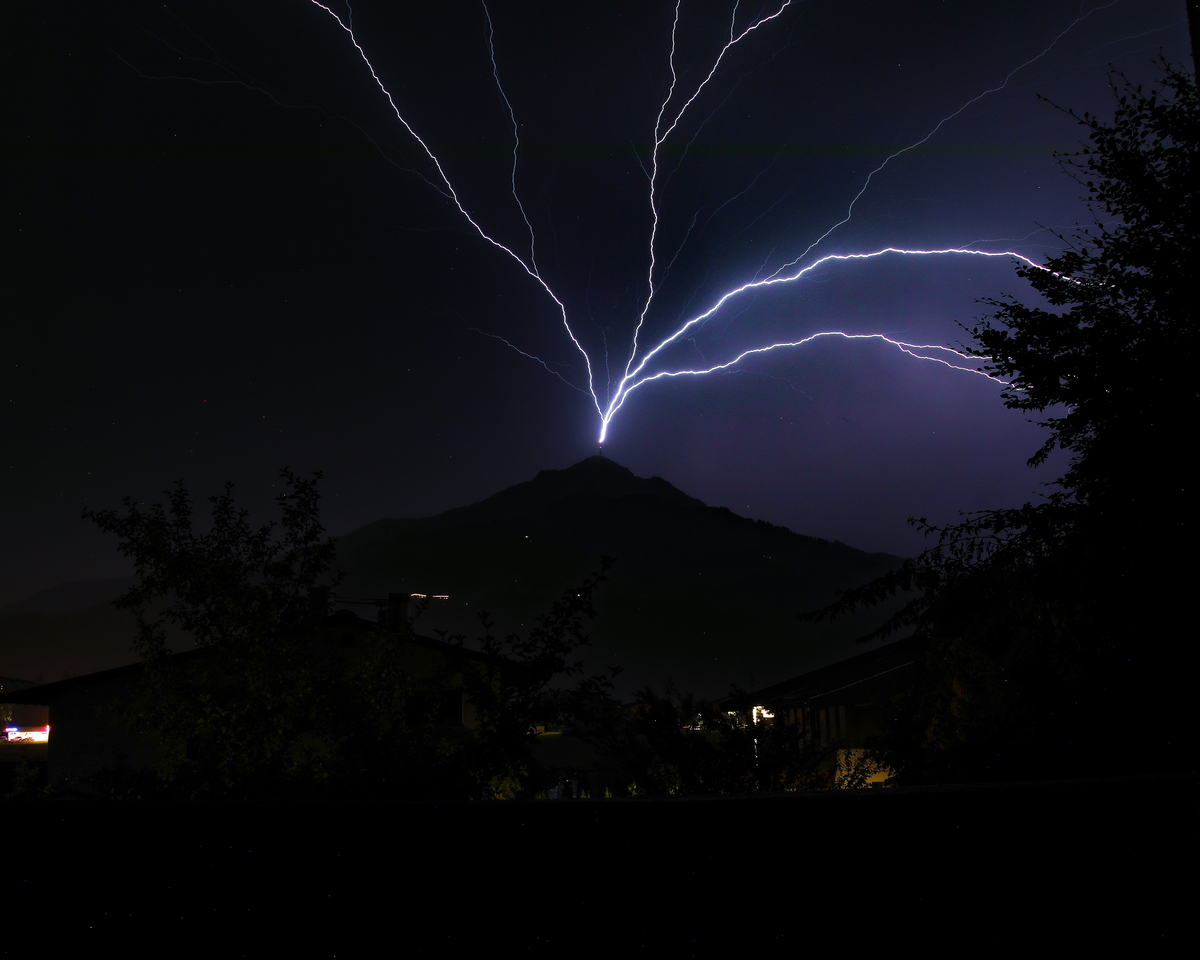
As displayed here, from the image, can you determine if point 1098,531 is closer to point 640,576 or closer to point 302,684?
point 302,684

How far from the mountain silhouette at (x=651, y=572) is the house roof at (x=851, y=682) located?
46.3 metres

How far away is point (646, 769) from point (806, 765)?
4.47 ft

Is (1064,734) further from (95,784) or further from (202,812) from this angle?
(202,812)

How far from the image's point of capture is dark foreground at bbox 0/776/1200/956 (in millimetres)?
1715

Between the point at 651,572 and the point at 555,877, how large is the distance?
319 feet

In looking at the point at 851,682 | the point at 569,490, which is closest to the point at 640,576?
the point at 569,490

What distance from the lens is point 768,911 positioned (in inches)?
72.9

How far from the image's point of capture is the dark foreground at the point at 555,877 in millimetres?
1715

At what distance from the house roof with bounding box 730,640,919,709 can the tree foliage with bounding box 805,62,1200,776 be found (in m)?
7.66

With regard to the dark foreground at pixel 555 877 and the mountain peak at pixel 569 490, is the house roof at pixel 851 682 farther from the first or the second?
the mountain peak at pixel 569 490

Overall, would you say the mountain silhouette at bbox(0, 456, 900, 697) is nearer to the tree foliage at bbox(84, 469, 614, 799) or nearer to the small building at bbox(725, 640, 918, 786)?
the small building at bbox(725, 640, 918, 786)

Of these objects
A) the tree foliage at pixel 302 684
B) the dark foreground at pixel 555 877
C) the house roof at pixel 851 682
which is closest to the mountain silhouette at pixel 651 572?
the house roof at pixel 851 682

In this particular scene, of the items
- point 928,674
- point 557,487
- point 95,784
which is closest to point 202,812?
point 95,784

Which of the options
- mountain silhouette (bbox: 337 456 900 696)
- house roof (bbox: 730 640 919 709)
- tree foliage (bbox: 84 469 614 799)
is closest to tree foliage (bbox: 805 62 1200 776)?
tree foliage (bbox: 84 469 614 799)
